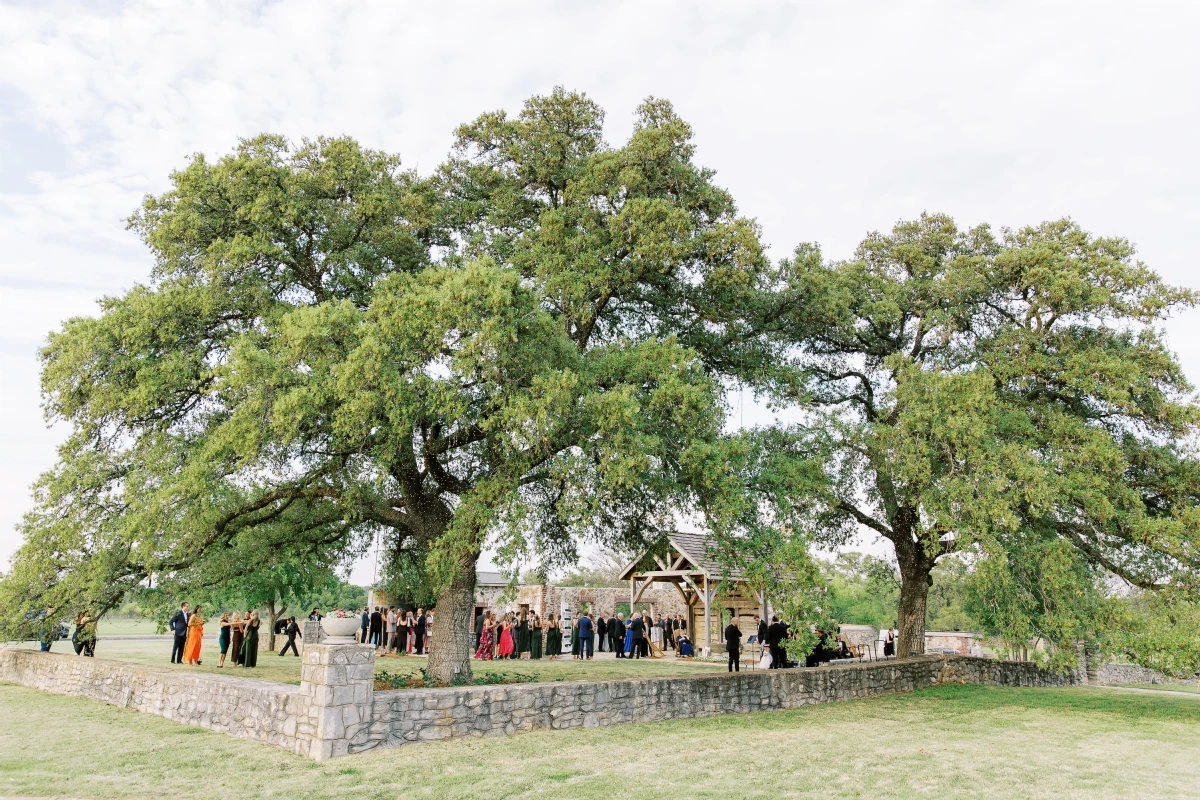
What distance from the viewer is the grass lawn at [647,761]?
7000 mm

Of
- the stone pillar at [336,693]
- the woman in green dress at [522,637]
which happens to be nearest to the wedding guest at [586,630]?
the woman in green dress at [522,637]

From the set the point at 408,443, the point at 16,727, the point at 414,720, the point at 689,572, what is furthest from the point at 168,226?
the point at 689,572

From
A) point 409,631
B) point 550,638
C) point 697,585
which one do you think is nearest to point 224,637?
point 409,631

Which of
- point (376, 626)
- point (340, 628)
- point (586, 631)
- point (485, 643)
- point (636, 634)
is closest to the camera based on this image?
point (340, 628)

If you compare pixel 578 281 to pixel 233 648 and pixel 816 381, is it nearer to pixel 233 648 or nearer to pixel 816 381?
pixel 816 381

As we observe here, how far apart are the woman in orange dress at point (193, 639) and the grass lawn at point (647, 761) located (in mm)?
4972

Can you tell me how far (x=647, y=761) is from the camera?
27.6 feet

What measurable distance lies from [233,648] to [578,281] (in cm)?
1232

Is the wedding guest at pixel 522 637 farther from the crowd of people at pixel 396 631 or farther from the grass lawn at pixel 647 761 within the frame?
the grass lawn at pixel 647 761

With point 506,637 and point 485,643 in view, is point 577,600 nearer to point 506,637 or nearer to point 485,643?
point 506,637

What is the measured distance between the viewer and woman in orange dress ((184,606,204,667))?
17.1 m

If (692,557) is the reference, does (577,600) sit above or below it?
below

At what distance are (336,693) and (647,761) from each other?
352cm

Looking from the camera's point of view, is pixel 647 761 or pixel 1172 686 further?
pixel 1172 686
